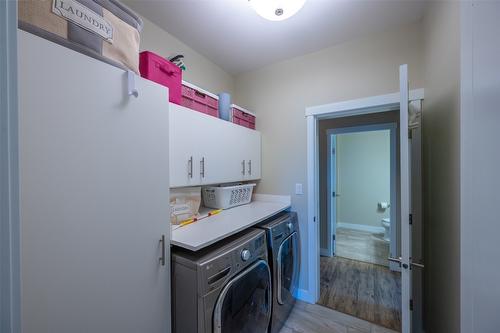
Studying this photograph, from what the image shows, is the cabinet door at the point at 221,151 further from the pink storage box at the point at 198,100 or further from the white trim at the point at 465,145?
the white trim at the point at 465,145

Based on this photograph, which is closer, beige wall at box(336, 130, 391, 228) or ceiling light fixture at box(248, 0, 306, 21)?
ceiling light fixture at box(248, 0, 306, 21)

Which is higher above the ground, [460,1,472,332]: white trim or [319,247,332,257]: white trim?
[460,1,472,332]: white trim

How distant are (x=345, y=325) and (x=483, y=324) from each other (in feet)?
4.51

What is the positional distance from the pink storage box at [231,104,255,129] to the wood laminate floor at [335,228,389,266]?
2561 mm

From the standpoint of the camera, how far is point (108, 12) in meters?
0.86

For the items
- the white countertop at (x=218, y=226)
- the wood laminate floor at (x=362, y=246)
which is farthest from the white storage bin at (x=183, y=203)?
the wood laminate floor at (x=362, y=246)

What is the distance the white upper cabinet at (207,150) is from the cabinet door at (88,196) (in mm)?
306

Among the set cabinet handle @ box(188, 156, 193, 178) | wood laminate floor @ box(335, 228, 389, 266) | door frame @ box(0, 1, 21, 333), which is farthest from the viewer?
wood laminate floor @ box(335, 228, 389, 266)

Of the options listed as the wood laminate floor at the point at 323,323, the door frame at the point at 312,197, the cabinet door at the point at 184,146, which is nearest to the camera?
the cabinet door at the point at 184,146

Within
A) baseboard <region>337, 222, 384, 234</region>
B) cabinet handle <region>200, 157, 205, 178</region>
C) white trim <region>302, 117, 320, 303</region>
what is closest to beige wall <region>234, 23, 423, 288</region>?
white trim <region>302, 117, 320, 303</region>

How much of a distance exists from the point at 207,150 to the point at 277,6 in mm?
1085

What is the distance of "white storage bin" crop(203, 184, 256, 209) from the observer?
6.28 feet

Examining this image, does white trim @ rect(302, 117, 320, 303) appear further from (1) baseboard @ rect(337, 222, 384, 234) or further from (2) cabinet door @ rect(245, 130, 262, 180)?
(1) baseboard @ rect(337, 222, 384, 234)

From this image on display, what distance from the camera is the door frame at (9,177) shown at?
33 cm
